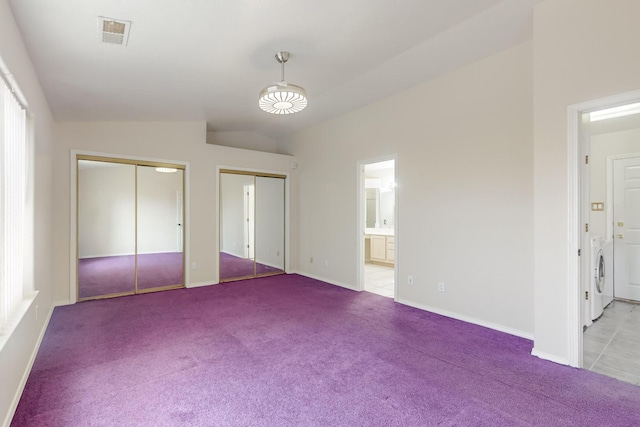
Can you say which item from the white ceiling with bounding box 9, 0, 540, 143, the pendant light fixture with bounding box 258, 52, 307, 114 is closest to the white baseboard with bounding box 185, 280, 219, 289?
the white ceiling with bounding box 9, 0, 540, 143

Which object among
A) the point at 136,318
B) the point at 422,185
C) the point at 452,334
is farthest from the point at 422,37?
the point at 136,318

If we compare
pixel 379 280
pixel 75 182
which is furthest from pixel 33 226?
pixel 379 280

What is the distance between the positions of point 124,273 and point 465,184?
5.17m

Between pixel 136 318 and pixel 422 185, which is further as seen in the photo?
pixel 422 185

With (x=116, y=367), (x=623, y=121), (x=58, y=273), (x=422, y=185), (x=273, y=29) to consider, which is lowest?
(x=116, y=367)

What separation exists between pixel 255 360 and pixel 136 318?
6.62 ft

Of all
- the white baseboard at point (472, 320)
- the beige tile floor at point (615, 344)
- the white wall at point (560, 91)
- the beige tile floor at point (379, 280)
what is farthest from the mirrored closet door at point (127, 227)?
the beige tile floor at point (615, 344)

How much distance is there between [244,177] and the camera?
613cm

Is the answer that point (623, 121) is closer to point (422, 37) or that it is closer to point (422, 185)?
point (422, 185)

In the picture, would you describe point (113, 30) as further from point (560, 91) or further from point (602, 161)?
point (602, 161)

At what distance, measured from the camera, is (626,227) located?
4.49 meters

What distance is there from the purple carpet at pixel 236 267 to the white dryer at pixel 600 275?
510 centimetres

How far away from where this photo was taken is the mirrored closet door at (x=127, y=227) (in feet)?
15.1

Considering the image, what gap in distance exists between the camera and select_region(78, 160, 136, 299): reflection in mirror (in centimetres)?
457
